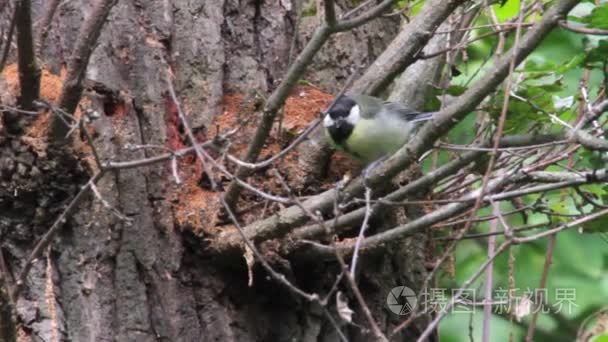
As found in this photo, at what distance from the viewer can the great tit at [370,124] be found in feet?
9.93

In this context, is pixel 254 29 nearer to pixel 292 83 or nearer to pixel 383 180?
pixel 292 83

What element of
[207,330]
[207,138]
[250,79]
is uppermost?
[250,79]

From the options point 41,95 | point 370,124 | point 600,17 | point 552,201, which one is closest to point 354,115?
point 370,124

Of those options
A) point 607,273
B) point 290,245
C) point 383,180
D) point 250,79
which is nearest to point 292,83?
point 383,180

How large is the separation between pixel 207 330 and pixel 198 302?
0.08 m

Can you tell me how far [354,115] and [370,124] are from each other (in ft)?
0.23

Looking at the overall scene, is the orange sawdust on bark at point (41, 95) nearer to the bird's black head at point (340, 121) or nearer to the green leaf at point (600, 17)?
the bird's black head at point (340, 121)

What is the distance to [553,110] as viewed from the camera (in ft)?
8.64

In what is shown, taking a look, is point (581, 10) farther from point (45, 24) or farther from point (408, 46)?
point (45, 24)

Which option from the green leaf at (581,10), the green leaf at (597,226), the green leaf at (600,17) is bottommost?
the green leaf at (597,226)

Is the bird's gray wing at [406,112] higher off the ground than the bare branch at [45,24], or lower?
lower

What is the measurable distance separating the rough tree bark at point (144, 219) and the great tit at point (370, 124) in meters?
0.29

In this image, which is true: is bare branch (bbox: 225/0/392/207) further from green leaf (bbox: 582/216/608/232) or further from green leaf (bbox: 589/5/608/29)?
green leaf (bbox: 582/216/608/232)

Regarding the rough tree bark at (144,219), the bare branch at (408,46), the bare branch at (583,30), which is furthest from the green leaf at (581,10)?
the rough tree bark at (144,219)
